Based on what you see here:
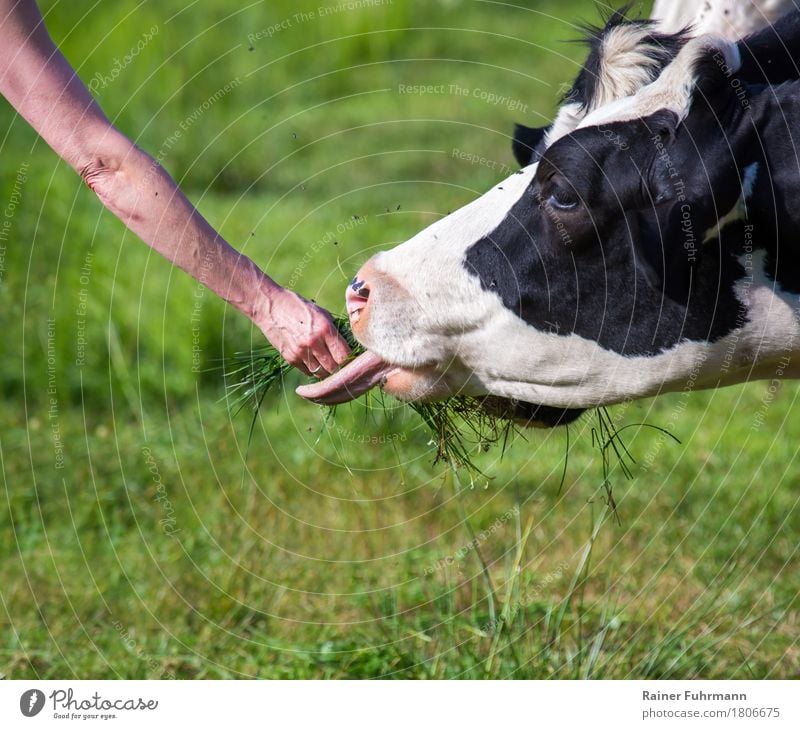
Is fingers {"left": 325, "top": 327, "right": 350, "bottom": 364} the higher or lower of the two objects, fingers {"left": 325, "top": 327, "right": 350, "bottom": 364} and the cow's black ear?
the lower

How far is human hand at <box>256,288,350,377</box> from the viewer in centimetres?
304

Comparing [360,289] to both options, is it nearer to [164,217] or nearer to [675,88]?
[164,217]

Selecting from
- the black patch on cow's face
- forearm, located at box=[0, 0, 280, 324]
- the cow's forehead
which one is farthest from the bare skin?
the black patch on cow's face

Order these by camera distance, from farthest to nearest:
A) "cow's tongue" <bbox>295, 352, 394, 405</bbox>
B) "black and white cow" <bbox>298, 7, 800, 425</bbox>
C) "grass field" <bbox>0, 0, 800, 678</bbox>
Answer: "grass field" <bbox>0, 0, 800, 678</bbox> → "cow's tongue" <bbox>295, 352, 394, 405</bbox> → "black and white cow" <bbox>298, 7, 800, 425</bbox>

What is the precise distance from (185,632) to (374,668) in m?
0.77

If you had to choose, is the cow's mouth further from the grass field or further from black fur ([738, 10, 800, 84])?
black fur ([738, 10, 800, 84])

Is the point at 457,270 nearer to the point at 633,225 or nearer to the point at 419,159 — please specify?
the point at 633,225

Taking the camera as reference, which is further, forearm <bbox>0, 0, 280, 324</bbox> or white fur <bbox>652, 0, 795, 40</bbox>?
white fur <bbox>652, 0, 795, 40</bbox>

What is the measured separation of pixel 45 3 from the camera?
30.7ft

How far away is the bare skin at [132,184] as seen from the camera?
9.48ft

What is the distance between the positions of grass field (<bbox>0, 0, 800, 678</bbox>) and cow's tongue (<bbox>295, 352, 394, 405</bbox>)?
0.55 m

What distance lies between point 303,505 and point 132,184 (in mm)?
2007
